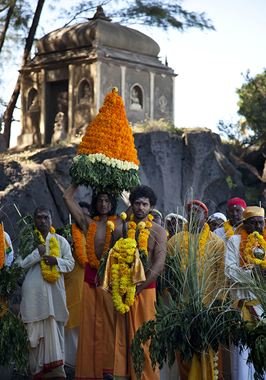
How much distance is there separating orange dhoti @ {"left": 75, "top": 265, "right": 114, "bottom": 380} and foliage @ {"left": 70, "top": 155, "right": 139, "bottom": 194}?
85 centimetres

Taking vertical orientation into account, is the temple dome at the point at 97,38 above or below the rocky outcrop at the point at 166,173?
above

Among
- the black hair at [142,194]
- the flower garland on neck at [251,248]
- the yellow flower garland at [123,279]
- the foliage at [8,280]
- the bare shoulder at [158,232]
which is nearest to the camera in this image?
the flower garland on neck at [251,248]

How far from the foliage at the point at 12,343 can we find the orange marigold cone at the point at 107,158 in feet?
5.34

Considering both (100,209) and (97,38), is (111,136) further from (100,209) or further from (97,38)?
(97,38)

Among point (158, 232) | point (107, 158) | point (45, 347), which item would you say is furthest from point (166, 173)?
point (158, 232)

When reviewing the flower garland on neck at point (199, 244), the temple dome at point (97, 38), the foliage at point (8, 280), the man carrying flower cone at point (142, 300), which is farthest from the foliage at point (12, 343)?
the temple dome at point (97, 38)

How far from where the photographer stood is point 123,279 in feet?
28.4

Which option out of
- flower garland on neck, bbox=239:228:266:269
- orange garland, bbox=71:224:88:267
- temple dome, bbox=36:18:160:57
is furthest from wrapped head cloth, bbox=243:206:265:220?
temple dome, bbox=36:18:160:57

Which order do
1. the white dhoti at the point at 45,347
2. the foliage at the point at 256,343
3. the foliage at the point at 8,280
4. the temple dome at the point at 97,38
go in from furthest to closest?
the temple dome at the point at 97,38 → the white dhoti at the point at 45,347 → the foliage at the point at 8,280 → the foliage at the point at 256,343

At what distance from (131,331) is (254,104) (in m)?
18.8

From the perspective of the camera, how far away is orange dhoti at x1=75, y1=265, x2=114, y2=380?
30.4 feet

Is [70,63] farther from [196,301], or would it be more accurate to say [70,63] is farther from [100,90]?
[196,301]

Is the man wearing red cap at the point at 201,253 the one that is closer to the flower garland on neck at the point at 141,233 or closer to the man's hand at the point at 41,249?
the flower garland on neck at the point at 141,233

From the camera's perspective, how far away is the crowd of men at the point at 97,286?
879 cm
